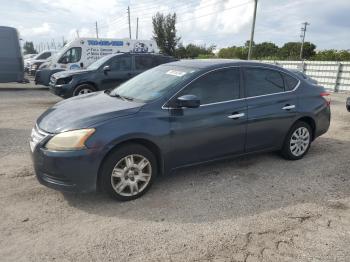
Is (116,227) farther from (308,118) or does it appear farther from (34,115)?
(34,115)

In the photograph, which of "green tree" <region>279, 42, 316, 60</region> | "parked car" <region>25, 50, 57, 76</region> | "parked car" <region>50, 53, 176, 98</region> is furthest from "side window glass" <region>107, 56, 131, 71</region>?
"green tree" <region>279, 42, 316, 60</region>

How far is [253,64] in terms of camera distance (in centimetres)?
494

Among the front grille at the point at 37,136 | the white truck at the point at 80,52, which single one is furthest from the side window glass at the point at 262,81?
the white truck at the point at 80,52

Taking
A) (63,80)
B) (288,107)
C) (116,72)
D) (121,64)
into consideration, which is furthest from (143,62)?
(288,107)

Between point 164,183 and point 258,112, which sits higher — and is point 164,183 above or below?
below

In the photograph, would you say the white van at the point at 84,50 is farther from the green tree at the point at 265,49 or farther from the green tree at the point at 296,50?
the green tree at the point at 265,49

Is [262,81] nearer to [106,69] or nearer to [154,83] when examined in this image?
[154,83]

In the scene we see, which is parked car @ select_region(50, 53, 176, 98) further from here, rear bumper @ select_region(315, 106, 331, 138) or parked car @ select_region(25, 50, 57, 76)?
parked car @ select_region(25, 50, 57, 76)

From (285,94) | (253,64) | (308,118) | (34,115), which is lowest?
(34,115)

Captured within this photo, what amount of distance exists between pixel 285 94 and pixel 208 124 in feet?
5.39

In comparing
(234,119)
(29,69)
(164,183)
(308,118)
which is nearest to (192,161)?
(164,183)

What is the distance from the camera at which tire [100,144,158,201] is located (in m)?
3.66

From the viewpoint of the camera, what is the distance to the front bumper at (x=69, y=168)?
3.45 meters

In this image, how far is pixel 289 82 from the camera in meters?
5.26
